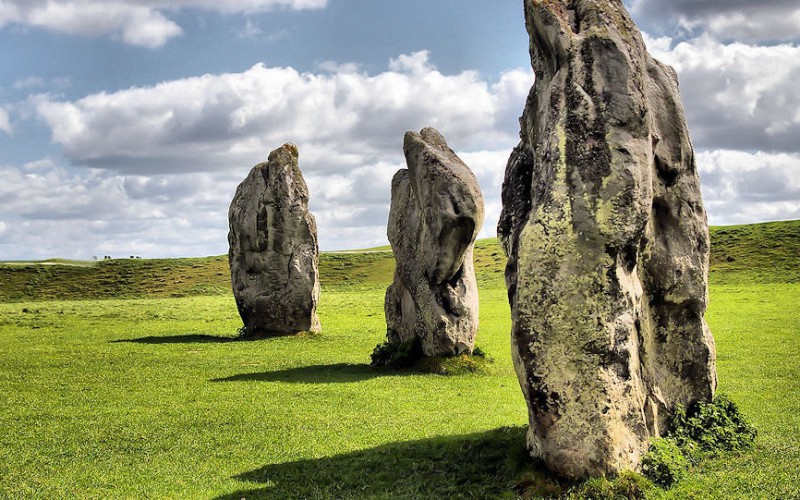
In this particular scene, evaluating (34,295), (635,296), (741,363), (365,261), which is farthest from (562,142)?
(365,261)

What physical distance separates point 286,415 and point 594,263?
973 cm

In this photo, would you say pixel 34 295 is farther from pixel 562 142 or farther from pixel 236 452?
pixel 562 142

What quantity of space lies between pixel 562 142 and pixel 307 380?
13789mm

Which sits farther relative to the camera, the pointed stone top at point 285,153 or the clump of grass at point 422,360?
the pointed stone top at point 285,153

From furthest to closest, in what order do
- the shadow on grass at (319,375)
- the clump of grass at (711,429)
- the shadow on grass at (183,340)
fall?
1. the shadow on grass at (183,340)
2. the shadow on grass at (319,375)
3. the clump of grass at (711,429)

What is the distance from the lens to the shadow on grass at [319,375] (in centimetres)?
2273

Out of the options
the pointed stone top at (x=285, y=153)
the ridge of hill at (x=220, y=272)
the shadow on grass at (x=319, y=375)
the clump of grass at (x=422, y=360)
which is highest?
the pointed stone top at (x=285, y=153)

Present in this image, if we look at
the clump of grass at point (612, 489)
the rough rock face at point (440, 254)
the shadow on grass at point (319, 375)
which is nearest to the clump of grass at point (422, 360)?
the rough rock face at point (440, 254)

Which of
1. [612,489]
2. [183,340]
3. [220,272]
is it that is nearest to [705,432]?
[612,489]

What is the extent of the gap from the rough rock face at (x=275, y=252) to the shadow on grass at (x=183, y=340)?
1.59 metres

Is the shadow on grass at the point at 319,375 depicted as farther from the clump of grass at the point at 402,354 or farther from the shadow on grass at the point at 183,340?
the shadow on grass at the point at 183,340

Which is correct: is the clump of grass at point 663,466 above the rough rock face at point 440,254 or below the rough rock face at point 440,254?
below

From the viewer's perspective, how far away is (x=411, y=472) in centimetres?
1241

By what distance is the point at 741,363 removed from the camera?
961 inches
